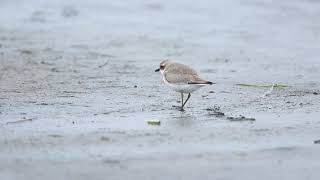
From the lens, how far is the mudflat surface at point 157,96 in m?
8.00

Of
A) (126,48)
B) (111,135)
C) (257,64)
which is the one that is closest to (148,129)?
(111,135)

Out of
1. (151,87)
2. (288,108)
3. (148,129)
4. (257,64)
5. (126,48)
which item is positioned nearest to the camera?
(148,129)

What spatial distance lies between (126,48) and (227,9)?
609cm

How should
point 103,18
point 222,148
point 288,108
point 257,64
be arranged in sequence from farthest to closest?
point 103,18, point 257,64, point 288,108, point 222,148

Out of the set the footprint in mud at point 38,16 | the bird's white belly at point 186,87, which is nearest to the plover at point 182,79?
the bird's white belly at point 186,87

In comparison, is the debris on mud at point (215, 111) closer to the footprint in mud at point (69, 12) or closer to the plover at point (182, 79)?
the plover at point (182, 79)

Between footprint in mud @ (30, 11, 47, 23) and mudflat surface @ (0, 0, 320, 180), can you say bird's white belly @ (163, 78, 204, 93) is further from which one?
footprint in mud @ (30, 11, 47, 23)

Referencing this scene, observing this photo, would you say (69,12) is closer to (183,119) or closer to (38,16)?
(38,16)

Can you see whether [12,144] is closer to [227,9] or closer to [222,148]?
[222,148]

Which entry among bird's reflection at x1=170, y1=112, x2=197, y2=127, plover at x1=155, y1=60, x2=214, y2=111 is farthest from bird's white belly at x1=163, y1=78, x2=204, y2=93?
bird's reflection at x1=170, y1=112, x2=197, y2=127

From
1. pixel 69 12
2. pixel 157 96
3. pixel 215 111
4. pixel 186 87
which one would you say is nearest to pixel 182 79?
pixel 186 87

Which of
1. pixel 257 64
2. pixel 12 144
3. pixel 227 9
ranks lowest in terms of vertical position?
pixel 12 144

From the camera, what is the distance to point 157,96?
11703 mm

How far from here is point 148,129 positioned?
935cm
